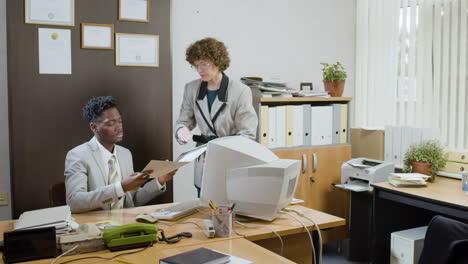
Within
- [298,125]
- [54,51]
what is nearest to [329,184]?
[298,125]

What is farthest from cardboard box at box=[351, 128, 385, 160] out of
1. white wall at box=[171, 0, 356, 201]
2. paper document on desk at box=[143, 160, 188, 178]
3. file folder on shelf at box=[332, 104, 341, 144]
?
paper document on desk at box=[143, 160, 188, 178]

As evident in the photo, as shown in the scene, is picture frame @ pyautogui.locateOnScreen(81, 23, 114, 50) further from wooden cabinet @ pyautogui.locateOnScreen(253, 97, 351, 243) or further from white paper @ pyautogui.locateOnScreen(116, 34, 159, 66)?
wooden cabinet @ pyautogui.locateOnScreen(253, 97, 351, 243)

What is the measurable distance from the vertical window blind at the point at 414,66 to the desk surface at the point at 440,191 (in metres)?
0.50

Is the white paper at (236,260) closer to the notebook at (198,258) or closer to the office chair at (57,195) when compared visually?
the notebook at (198,258)

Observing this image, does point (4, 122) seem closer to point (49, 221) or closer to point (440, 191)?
point (49, 221)

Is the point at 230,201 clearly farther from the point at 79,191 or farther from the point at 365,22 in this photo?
the point at 365,22

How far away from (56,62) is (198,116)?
3.35 ft

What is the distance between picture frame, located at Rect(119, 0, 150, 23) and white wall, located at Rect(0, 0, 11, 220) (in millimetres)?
768

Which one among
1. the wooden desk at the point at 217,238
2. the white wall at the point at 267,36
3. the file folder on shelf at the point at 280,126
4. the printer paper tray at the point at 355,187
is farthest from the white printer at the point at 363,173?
the wooden desk at the point at 217,238

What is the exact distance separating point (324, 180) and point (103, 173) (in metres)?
2.17

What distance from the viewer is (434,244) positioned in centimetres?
151

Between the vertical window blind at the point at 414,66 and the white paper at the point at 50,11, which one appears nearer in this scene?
the white paper at the point at 50,11

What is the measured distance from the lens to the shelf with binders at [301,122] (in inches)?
146

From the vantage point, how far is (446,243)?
147 centimetres
